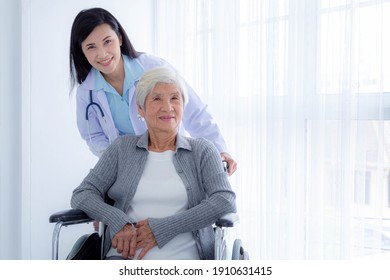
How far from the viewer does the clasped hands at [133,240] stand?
1505mm

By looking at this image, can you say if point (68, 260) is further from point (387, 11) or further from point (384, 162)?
point (387, 11)

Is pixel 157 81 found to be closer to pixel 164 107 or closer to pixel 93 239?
pixel 164 107

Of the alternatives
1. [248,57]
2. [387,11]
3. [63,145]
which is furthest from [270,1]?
[63,145]

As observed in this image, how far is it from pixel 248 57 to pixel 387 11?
0.71m

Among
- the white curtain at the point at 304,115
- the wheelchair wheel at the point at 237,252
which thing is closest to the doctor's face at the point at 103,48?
the white curtain at the point at 304,115

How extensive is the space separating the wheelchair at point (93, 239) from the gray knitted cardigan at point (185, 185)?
0.04m

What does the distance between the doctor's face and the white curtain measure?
0.72 meters

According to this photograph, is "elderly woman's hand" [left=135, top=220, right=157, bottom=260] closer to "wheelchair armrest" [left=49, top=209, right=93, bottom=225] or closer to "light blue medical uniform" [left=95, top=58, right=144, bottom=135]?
"wheelchair armrest" [left=49, top=209, right=93, bottom=225]

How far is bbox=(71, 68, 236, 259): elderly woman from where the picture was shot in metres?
1.51

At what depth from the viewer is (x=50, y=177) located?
2.54 meters

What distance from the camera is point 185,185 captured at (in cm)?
159

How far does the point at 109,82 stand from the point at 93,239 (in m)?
0.66

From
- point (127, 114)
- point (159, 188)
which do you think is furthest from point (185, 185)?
point (127, 114)

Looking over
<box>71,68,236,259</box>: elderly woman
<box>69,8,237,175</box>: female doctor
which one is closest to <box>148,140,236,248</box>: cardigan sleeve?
<box>71,68,236,259</box>: elderly woman
